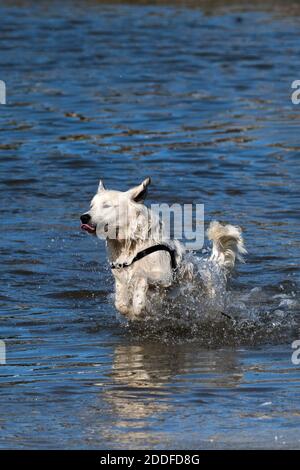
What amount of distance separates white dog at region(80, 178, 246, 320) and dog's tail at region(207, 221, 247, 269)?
41 cm

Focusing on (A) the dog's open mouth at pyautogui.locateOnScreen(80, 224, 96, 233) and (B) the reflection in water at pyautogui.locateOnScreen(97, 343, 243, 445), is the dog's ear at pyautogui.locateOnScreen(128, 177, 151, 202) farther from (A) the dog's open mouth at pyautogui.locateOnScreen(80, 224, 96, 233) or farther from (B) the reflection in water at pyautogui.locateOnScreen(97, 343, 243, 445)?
(B) the reflection in water at pyautogui.locateOnScreen(97, 343, 243, 445)

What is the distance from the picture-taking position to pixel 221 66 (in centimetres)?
2462

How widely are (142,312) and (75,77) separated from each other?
46.9 feet

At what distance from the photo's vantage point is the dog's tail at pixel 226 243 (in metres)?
10.1

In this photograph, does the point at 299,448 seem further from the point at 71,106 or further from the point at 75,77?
the point at 75,77

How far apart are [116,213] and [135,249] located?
0.44 meters

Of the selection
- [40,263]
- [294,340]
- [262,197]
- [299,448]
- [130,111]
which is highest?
[130,111]

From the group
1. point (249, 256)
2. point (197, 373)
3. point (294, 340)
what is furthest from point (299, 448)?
point (249, 256)

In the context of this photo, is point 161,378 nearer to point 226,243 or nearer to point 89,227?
point 89,227

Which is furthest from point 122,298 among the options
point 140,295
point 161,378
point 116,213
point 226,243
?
point 161,378

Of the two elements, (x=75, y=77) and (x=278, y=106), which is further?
(x=75, y=77)

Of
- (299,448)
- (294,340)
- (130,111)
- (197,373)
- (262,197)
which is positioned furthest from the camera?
(130,111)

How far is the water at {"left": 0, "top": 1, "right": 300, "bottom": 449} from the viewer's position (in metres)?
7.56

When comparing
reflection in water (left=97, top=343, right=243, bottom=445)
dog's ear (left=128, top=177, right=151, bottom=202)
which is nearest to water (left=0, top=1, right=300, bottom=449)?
reflection in water (left=97, top=343, right=243, bottom=445)
